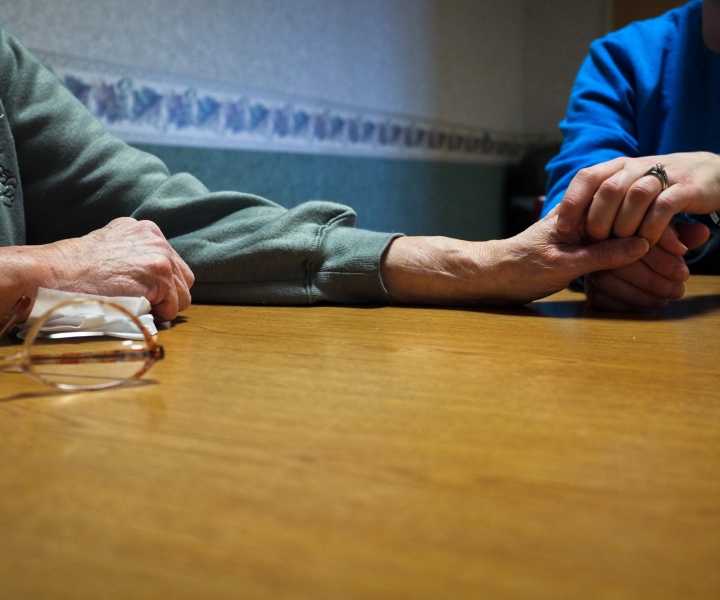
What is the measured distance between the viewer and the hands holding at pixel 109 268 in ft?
2.20

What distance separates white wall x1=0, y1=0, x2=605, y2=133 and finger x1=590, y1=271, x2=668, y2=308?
48.3 inches

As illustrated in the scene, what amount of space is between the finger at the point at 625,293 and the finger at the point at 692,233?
9cm

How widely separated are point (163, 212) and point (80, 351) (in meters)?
0.38

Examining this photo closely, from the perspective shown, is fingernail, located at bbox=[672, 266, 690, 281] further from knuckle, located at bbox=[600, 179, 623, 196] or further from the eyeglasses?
the eyeglasses

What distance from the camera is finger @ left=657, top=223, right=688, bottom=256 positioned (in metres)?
0.85

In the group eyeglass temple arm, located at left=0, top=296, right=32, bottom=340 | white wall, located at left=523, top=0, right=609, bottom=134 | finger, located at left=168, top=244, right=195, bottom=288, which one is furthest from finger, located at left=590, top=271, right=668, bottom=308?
white wall, located at left=523, top=0, right=609, bottom=134

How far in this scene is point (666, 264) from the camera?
0.84 metres

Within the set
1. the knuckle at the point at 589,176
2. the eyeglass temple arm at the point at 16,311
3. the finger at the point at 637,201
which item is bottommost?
the eyeglass temple arm at the point at 16,311

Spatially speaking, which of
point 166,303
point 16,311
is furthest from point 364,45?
point 16,311

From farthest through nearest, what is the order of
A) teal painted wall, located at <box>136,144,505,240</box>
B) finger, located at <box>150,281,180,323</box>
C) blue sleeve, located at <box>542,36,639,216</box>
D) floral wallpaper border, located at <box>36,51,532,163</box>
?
teal painted wall, located at <box>136,144,505,240</box> → floral wallpaper border, located at <box>36,51,532,163</box> → blue sleeve, located at <box>542,36,639,216</box> → finger, located at <box>150,281,180,323</box>

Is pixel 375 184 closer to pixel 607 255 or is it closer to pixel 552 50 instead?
pixel 552 50

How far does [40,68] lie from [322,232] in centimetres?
45

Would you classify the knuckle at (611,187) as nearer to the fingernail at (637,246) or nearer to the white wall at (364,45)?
the fingernail at (637,246)

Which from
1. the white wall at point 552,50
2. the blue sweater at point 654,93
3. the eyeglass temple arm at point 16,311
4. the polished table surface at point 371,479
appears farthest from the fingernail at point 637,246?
the white wall at point 552,50
